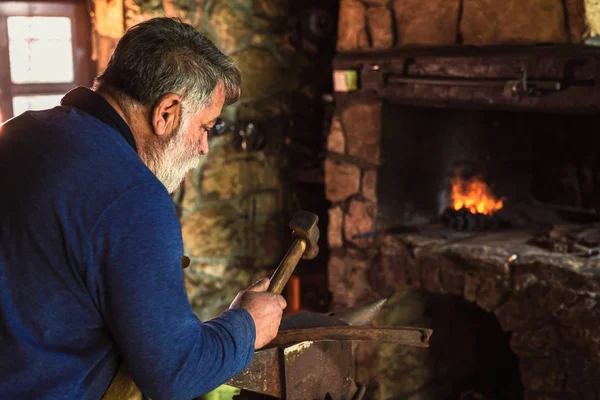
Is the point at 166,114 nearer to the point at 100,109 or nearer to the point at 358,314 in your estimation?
the point at 100,109

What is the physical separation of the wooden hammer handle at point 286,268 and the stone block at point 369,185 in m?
2.09

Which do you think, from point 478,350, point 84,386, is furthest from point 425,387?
point 84,386

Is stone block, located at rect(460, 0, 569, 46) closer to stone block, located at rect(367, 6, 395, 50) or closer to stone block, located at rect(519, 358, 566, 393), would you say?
stone block, located at rect(367, 6, 395, 50)

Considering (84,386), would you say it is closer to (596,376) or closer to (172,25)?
(172,25)

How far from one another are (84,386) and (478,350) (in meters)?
3.25

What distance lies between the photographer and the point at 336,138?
4.07 m

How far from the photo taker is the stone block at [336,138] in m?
4.04

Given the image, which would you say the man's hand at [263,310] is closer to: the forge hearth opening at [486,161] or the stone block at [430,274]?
the stone block at [430,274]

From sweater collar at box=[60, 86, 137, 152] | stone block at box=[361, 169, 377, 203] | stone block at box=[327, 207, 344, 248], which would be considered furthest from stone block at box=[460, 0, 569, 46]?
sweater collar at box=[60, 86, 137, 152]

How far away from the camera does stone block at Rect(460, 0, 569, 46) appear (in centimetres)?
308

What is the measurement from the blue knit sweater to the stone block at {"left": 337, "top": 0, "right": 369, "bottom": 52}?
2.70 meters

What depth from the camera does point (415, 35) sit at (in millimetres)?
3621

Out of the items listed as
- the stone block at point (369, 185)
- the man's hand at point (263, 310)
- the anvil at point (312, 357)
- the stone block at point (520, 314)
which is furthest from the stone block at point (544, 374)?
the man's hand at point (263, 310)

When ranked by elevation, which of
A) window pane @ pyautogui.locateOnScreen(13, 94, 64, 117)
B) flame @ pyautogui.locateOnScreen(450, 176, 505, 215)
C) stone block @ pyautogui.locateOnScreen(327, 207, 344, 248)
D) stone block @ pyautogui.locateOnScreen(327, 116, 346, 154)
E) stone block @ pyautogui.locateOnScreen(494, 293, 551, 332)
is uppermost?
window pane @ pyautogui.locateOnScreen(13, 94, 64, 117)
